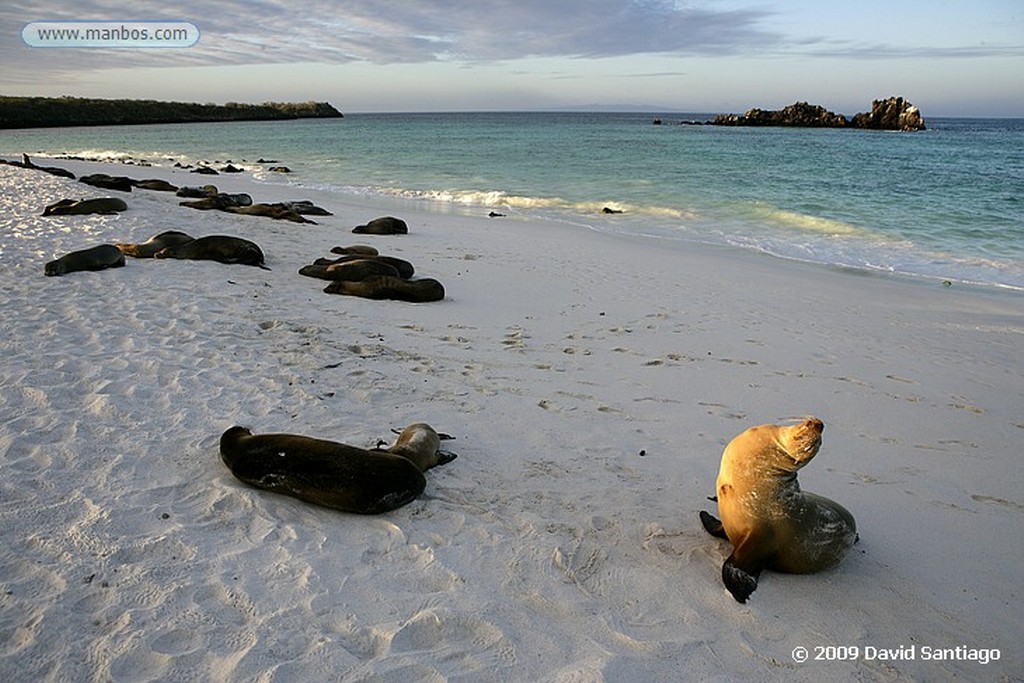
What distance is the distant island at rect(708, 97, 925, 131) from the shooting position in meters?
81.9

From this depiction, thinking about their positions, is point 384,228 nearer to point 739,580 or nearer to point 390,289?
point 390,289

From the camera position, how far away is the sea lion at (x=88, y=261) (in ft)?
25.7

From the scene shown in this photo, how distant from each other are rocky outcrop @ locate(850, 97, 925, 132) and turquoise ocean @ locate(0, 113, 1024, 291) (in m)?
40.5

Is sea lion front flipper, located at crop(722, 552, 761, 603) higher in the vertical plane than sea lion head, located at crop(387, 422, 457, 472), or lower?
lower

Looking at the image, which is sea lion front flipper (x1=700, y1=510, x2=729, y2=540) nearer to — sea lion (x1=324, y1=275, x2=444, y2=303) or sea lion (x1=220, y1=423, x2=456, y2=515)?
sea lion (x1=220, y1=423, x2=456, y2=515)

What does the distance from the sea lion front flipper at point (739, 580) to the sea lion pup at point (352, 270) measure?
20.1ft

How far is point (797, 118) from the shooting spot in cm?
9744

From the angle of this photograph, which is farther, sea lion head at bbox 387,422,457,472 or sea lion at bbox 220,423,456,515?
sea lion head at bbox 387,422,457,472

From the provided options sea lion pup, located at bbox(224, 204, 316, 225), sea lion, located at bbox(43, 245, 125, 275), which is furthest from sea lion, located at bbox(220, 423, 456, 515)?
sea lion pup, located at bbox(224, 204, 316, 225)

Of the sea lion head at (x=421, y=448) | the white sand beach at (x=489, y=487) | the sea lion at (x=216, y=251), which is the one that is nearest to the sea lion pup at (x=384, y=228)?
the sea lion at (x=216, y=251)

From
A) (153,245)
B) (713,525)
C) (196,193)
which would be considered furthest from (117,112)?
(713,525)

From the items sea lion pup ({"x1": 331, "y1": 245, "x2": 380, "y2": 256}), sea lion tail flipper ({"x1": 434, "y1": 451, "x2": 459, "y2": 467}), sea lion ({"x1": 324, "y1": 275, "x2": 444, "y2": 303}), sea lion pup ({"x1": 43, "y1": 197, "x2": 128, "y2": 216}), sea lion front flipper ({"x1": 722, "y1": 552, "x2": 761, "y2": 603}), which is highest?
sea lion pup ({"x1": 43, "y1": 197, "x2": 128, "y2": 216})

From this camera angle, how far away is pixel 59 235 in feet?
33.1

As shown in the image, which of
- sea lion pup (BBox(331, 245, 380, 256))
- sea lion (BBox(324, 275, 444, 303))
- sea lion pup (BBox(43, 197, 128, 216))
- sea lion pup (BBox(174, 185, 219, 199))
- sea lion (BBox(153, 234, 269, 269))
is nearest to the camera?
sea lion (BBox(324, 275, 444, 303))
